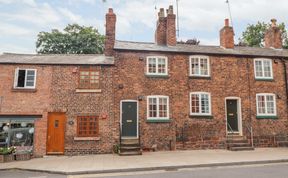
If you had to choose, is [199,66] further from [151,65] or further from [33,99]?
[33,99]

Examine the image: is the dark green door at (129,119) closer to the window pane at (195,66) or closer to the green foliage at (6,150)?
the window pane at (195,66)

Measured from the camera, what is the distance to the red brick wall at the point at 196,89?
1526 cm

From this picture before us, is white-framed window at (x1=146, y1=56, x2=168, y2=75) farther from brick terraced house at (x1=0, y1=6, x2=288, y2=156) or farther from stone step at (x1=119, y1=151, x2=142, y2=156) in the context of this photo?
stone step at (x1=119, y1=151, x2=142, y2=156)

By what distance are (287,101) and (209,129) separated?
642 cm

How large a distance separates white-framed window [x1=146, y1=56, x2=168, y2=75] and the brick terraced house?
69 mm

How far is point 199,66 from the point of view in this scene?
1645 centimetres

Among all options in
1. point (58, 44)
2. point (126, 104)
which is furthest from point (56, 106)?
point (58, 44)

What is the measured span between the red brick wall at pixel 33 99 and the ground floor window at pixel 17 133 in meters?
0.40

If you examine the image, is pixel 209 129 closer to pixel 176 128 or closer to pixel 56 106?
pixel 176 128

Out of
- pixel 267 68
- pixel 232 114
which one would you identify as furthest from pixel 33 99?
pixel 267 68

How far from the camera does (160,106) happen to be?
15523 mm

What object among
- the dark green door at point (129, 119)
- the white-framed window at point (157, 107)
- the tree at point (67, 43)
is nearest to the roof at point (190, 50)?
the white-framed window at point (157, 107)

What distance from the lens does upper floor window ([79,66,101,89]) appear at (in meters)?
15.0

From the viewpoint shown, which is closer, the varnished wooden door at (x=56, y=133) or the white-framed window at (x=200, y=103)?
the varnished wooden door at (x=56, y=133)
